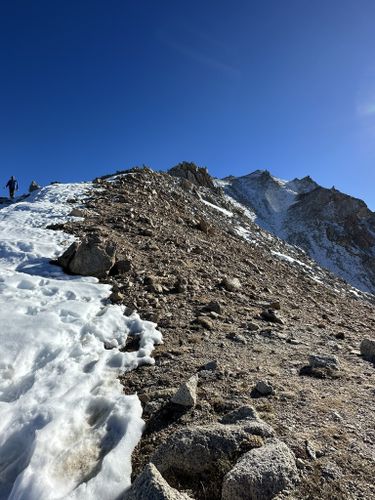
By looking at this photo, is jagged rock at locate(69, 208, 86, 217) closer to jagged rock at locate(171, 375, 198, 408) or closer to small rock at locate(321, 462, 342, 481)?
jagged rock at locate(171, 375, 198, 408)

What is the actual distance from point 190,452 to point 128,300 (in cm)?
542

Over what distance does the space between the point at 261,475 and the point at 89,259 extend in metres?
7.96

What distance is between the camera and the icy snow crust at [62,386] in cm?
420

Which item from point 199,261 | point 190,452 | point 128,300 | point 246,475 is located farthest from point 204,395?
point 199,261

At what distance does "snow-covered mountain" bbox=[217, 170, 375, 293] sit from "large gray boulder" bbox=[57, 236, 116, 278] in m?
56.7

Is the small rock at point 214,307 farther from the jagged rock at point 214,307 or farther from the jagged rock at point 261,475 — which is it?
the jagged rock at point 261,475

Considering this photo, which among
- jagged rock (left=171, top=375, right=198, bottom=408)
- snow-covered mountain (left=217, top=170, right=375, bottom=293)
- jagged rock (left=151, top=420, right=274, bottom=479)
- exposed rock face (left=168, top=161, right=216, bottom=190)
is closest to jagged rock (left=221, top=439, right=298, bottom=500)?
jagged rock (left=151, top=420, right=274, bottom=479)

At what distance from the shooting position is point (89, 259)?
10.5 metres

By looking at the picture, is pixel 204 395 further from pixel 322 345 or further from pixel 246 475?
pixel 322 345

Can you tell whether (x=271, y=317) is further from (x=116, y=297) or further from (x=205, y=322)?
(x=116, y=297)

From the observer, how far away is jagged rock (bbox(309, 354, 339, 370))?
271 inches

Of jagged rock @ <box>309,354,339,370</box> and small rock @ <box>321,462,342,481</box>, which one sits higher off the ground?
jagged rock @ <box>309,354,339,370</box>

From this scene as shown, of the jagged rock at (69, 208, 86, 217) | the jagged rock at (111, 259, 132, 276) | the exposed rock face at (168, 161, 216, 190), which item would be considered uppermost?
the exposed rock face at (168, 161, 216, 190)

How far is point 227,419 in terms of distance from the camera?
15.8 ft
